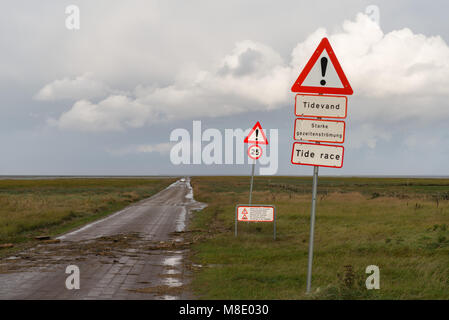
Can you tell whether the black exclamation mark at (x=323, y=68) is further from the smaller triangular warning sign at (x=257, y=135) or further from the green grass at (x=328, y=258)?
the smaller triangular warning sign at (x=257, y=135)

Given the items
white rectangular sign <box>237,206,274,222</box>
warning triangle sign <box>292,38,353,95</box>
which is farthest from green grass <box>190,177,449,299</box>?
warning triangle sign <box>292,38,353,95</box>

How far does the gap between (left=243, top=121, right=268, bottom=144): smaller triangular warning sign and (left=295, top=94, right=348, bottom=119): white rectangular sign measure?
832cm

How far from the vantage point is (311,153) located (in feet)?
21.1

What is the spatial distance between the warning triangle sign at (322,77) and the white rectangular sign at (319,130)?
448 millimetres

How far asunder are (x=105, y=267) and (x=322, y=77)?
6536mm

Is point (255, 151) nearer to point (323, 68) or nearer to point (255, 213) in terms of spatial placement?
point (255, 213)

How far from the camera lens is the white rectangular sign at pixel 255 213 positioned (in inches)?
557

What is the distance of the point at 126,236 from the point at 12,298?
8.54 meters

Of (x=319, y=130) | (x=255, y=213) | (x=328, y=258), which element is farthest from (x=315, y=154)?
(x=255, y=213)

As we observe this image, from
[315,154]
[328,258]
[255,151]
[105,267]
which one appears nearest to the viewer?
[315,154]

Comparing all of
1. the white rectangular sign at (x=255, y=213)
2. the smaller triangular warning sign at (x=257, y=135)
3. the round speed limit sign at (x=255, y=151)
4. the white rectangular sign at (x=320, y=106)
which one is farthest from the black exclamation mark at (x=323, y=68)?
the round speed limit sign at (x=255, y=151)

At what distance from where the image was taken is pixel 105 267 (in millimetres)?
10094
